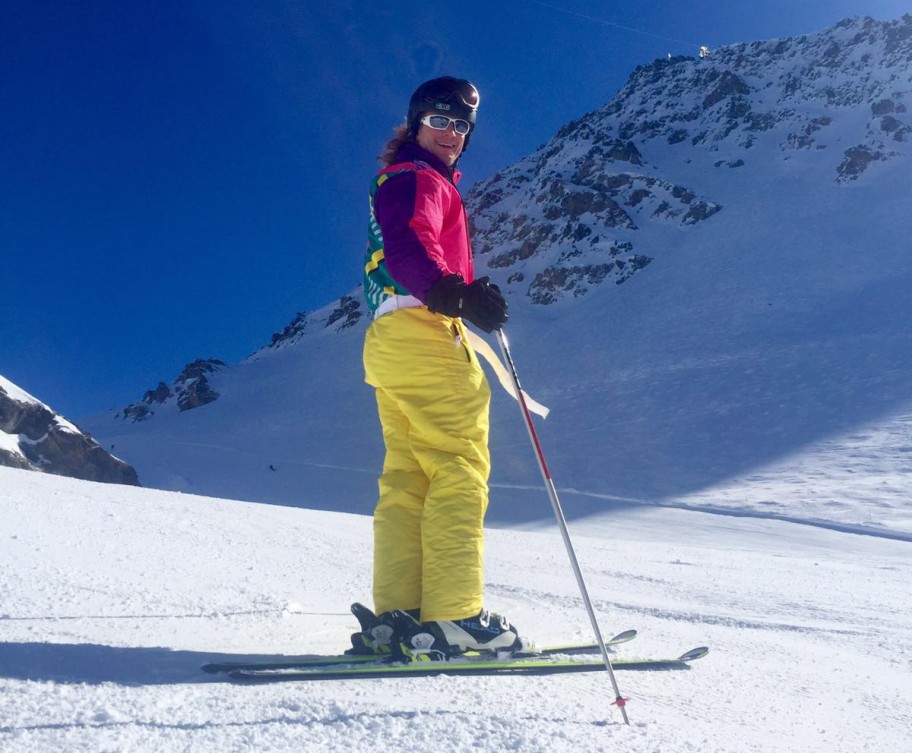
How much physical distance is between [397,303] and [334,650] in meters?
0.87

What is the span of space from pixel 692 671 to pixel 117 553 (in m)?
1.72

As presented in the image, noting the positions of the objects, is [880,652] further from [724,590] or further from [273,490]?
[273,490]

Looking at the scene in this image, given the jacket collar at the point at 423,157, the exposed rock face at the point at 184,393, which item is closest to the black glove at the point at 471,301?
the jacket collar at the point at 423,157

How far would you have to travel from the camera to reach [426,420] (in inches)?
73.5

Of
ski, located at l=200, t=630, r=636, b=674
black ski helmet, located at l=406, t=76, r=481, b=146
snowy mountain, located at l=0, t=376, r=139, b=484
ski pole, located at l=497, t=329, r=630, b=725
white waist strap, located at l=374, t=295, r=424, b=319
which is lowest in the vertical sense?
ski, located at l=200, t=630, r=636, b=674

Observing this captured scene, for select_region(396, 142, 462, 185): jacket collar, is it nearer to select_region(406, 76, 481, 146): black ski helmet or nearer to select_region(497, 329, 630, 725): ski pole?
select_region(406, 76, 481, 146): black ski helmet

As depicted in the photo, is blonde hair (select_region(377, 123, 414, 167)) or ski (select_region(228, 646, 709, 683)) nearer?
ski (select_region(228, 646, 709, 683))

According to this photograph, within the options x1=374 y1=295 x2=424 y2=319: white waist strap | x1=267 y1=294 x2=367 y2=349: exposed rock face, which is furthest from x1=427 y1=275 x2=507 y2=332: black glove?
x1=267 y1=294 x2=367 y2=349: exposed rock face

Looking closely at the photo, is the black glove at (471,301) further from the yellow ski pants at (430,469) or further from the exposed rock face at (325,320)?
the exposed rock face at (325,320)

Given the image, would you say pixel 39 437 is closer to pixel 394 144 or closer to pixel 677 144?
pixel 394 144

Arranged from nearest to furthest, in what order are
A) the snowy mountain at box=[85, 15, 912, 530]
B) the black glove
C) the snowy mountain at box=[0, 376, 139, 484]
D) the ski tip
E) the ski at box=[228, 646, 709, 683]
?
the ski at box=[228, 646, 709, 683], the black glove, the ski tip, the snowy mountain at box=[0, 376, 139, 484], the snowy mountain at box=[85, 15, 912, 530]

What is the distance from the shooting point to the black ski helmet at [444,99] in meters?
2.16

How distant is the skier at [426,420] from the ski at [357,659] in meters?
0.04

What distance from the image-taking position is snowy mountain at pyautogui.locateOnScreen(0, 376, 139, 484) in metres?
11.9
